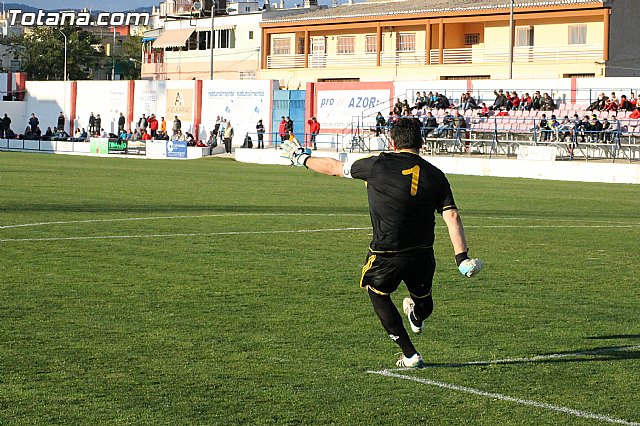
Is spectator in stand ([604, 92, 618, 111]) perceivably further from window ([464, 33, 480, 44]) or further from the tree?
the tree

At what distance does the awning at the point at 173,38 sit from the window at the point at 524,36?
36472 mm

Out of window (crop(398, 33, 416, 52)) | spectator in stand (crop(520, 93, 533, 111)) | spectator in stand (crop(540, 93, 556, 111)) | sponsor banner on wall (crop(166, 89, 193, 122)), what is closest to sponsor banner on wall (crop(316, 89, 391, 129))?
spectator in stand (crop(520, 93, 533, 111))

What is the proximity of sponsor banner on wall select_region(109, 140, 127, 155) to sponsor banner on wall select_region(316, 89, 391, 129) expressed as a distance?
9.97 meters

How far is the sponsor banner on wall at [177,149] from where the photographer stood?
54188mm

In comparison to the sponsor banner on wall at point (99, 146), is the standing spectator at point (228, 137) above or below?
above

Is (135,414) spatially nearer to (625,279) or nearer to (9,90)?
(625,279)

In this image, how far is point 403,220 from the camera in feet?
24.6

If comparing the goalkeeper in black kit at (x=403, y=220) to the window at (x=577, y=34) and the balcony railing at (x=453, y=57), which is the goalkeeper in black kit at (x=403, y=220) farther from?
the window at (x=577, y=34)

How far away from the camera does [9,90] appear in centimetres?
8044

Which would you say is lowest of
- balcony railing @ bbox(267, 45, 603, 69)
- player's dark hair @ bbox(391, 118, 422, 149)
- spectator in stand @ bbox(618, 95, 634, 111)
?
player's dark hair @ bbox(391, 118, 422, 149)

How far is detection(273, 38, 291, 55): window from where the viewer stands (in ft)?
268

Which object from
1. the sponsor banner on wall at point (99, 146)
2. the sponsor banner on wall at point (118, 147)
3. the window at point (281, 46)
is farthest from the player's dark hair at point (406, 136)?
the window at point (281, 46)

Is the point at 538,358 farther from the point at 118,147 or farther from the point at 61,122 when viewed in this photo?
the point at 61,122

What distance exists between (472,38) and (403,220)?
65.5 metres
